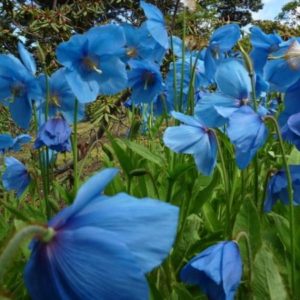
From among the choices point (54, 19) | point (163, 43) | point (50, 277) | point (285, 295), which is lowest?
point (54, 19)

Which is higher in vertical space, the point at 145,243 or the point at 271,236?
the point at 145,243

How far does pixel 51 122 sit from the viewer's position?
Answer: 60.2 inches

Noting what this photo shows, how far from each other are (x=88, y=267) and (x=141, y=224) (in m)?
0.06

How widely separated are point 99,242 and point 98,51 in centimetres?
104

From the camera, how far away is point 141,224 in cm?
51

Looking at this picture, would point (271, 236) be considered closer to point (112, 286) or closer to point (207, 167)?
point (207, 167)

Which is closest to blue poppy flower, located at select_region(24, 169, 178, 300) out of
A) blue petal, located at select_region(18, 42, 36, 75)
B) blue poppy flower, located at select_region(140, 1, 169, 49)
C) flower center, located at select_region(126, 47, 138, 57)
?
blue petal, located at select_region(18, 42, 36, 75)

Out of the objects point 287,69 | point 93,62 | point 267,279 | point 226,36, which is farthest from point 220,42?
point 267,279

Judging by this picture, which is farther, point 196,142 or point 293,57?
point 196,142

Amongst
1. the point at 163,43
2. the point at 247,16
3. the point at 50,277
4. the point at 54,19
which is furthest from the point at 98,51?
the point at 247,16

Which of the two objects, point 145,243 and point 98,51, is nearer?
point 145,243

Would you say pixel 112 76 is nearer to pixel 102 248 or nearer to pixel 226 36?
pixel 226 36

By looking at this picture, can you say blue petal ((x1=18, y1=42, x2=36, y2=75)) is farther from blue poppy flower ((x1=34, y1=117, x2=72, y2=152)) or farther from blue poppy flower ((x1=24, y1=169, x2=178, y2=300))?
blue poppy flower ((x1=24, y1=169, x2=178, y2=300))

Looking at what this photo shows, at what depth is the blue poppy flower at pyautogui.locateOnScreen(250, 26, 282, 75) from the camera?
1648 millimetres
